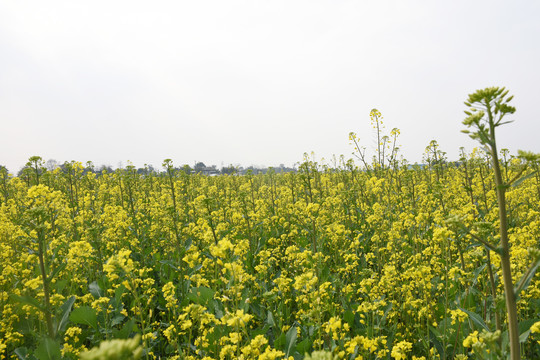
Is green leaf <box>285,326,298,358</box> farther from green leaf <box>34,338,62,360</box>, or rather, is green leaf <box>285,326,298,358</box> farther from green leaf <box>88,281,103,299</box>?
green leaf <box>88,281,103,299</box>

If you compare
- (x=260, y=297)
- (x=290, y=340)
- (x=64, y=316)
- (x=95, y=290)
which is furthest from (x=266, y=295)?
(x=95, y=290)

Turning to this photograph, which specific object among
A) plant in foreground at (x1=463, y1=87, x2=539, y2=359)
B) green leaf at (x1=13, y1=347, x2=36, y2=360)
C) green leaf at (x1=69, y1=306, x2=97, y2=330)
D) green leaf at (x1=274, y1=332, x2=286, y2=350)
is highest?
plant in foreground at (x1=463, y1=87, x2=539, y2=359)

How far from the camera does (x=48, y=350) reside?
2.65 metres

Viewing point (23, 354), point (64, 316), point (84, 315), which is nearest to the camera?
point (64, 316)

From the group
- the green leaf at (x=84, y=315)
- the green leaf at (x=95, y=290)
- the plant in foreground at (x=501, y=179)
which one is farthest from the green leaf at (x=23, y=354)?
the plant in foreground at (x=501, y=179)

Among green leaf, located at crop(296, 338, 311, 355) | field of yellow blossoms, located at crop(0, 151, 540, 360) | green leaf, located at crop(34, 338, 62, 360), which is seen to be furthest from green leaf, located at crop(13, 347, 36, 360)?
green leaf, located at crop(296, 338, 311, 355)

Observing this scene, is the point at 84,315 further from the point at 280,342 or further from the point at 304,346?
the point at 304,346

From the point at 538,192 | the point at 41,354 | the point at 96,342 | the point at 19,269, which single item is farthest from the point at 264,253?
the point at 538,192

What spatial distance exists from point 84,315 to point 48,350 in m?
1.04

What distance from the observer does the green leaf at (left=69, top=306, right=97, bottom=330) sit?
11.8 ft

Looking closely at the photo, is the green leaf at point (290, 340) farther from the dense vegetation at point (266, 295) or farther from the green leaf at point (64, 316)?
the green leaf at point (64, 316)

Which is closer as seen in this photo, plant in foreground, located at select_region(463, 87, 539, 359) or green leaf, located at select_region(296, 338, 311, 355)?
plant in foreground, located at select_region(463, 87, 539, 359)

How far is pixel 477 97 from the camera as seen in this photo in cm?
141

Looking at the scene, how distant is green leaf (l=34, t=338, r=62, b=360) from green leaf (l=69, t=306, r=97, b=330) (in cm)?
89
